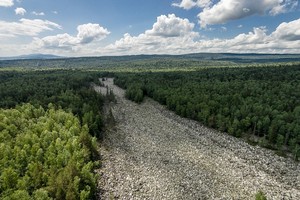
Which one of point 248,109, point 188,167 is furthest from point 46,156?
point 248,109

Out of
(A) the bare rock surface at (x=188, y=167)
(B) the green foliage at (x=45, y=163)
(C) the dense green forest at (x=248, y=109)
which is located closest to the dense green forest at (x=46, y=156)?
(B) the green foliage at (x=45, y=163)

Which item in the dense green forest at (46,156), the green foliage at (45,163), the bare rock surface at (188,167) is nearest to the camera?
the green foliage at (45,163)

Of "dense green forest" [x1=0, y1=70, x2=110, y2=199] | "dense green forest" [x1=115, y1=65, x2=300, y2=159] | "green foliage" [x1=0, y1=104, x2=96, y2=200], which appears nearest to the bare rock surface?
"dense green forest" [x1=115, y1=65, x2=300, y2=159]

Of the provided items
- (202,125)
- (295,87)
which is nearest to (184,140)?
(202,125)

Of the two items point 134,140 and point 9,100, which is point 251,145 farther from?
point 9,100

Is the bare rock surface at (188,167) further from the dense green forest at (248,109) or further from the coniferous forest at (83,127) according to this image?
the dense green forest at (248,109)

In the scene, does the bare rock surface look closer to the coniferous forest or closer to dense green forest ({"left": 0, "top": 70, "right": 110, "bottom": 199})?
the coniferous forest
